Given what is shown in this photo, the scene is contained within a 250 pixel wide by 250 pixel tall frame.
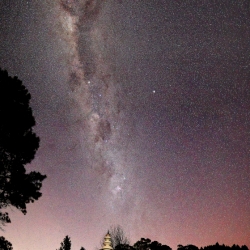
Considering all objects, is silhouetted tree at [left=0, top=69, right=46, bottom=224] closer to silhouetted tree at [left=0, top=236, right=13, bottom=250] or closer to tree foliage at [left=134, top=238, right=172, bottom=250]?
silhouetted tree at [left=0, top=236, right=13, bottom=250]

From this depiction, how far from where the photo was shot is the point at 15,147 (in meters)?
14.3

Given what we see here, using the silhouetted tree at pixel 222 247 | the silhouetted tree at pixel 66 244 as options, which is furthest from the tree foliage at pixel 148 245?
the silhouetted tree at pixel 66 244

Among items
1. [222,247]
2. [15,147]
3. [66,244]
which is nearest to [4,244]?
[15,147]

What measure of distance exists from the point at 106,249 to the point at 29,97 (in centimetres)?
2805

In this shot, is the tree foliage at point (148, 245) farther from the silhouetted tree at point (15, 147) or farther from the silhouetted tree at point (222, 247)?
the silhouetted tree at point (15, 147)

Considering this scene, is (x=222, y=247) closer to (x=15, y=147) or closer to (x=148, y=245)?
(x=148, y=245)

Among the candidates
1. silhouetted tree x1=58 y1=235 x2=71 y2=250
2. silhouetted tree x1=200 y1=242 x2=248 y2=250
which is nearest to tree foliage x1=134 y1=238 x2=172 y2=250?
silhouetted tree x1=200 y1=242 x2=248 y2=250

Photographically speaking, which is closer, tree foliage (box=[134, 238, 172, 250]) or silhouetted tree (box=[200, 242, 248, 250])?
silhouetted tree (box=[200, 242, 248, 250])

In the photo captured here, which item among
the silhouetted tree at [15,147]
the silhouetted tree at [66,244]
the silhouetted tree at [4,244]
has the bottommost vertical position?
the silhouetted tree at [4,244]

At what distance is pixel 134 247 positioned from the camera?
1529 inches

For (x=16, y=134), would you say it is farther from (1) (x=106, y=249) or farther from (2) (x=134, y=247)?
(2) (x=134, y=247)

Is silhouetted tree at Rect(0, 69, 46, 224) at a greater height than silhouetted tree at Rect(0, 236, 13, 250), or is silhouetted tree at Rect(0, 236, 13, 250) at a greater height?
silhouetted tree at Rect(0, 69, 46, 224)

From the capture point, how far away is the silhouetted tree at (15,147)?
45.9ft

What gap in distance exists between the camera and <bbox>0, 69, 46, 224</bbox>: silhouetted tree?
551 inches
